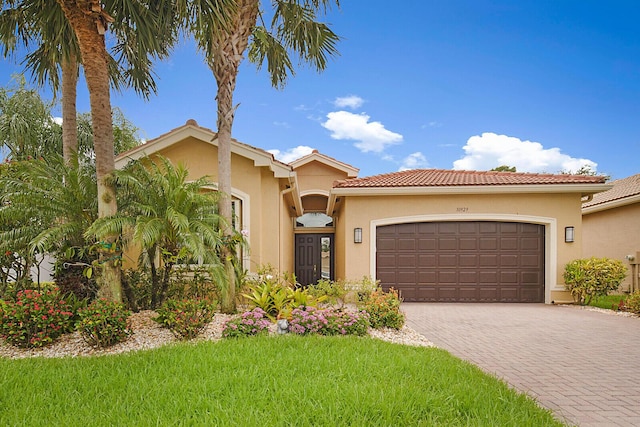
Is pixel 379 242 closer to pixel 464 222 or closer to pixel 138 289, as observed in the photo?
pixel 464 222

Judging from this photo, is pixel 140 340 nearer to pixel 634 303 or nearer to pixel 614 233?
pixel 634 303

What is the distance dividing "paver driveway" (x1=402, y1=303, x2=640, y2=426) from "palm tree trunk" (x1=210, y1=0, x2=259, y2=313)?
16.0 ft

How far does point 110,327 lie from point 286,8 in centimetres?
820

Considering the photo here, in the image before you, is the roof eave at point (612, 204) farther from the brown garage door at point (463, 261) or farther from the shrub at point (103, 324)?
the shrub at point (103, 324)

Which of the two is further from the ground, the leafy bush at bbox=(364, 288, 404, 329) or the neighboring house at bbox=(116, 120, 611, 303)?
the neighboring house at bbox=(116, 120, 611, 303)

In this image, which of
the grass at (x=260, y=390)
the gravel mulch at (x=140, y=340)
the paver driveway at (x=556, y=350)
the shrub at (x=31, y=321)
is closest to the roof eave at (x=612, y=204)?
the paver driveway at (x=556, y=350)

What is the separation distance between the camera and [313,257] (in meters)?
15.9

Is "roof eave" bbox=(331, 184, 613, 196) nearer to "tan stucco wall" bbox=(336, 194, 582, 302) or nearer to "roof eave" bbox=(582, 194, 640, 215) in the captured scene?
"tan stucco wall" bbox=(336, 194, 582, 302)

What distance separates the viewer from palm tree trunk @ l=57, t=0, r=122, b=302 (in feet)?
20.5

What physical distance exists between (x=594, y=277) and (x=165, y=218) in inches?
463

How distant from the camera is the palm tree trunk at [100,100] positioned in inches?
246

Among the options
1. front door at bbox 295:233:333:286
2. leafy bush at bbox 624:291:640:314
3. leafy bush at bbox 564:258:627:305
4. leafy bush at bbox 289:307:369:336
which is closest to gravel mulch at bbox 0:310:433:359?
leafy bush at bbox 289:307:369:336

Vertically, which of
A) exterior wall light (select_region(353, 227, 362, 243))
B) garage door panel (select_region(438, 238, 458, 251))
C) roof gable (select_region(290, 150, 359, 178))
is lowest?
garage door panel (select_region(438, 238, 458, 251))

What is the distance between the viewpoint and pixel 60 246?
6.78 m
